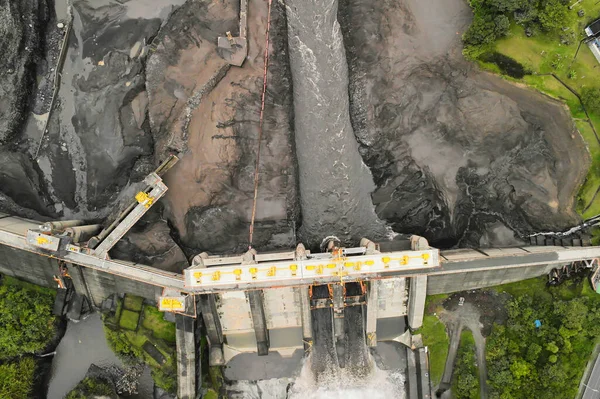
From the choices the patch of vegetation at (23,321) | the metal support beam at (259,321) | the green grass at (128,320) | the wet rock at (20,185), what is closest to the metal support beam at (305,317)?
the metal support beam at (259,321)

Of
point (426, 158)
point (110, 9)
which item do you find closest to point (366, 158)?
point (426, 158)

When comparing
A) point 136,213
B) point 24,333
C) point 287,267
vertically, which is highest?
point 136,213

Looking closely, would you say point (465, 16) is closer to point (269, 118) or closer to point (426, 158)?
point (426, 158)

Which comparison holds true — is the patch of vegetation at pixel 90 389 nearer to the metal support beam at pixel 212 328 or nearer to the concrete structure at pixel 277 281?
the concrete structure at pixel 277 281

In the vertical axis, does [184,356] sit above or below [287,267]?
below

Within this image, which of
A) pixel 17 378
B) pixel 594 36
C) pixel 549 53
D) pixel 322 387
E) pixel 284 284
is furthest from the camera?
pixel 322 387

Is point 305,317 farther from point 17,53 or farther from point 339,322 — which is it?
point 17,53

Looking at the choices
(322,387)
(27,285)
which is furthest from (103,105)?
(322,387)
